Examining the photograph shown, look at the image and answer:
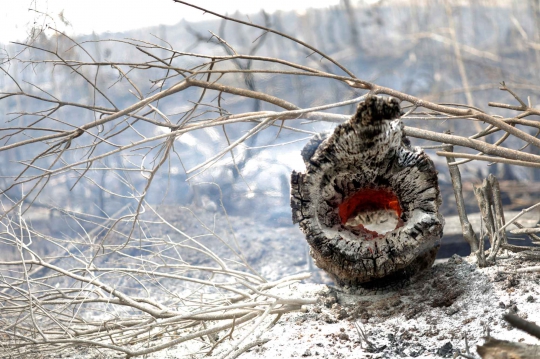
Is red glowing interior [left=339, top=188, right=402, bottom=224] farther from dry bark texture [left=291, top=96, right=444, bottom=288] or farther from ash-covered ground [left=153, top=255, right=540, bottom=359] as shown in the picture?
ash-covered ground [left=153, top=255, right=540, bottom=359]

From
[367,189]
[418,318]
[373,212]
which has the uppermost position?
[367,189]

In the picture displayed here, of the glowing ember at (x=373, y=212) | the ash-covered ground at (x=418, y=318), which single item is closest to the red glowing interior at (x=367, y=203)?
the glowing ember at (x=373, y=212)

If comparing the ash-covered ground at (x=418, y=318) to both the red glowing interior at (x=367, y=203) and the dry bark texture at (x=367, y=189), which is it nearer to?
the dry bark texture at (x=367, y=189)

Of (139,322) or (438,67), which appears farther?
(438,67)

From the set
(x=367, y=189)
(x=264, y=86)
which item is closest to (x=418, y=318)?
(x=367, y=189)

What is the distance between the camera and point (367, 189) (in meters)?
1.58

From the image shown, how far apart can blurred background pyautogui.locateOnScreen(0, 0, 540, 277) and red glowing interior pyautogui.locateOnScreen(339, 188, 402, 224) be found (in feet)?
0.89

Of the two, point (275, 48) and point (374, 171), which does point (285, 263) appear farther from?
point (275, 48)

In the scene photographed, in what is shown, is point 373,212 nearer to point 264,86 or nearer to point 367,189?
point 367,189

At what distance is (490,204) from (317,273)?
1487mm

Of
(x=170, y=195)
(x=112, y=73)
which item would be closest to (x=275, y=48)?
(x=112, y=73)

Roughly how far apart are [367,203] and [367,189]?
4.7 inches

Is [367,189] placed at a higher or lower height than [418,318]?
higher

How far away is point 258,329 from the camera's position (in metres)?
1.59
